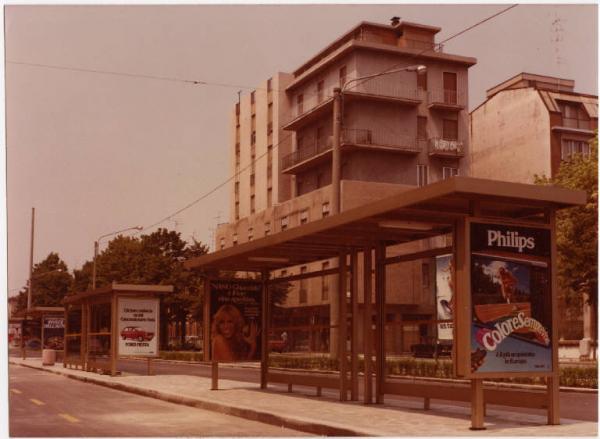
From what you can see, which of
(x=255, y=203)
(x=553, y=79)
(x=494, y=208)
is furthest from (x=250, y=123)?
(x=494, y=208)

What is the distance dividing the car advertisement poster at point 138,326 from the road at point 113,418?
7.11m

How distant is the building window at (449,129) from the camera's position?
61781 mm

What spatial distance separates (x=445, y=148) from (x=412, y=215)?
4913cm

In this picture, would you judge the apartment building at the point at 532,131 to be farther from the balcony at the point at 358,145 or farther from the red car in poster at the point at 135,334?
the red car in poster at the point at 135,334

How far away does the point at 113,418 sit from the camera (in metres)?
14.6

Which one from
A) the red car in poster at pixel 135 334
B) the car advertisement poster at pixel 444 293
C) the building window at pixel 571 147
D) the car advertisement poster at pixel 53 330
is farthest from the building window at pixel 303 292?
the building window at pixel 571 147

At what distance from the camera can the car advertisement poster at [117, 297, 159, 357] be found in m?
28.2

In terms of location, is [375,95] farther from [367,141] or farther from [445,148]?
[445,148]

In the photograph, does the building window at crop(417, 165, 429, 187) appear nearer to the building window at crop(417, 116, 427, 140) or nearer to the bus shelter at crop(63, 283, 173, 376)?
the building window at crop(417, 116, 427, 140)

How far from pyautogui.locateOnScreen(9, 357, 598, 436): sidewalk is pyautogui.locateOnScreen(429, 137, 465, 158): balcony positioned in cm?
4289

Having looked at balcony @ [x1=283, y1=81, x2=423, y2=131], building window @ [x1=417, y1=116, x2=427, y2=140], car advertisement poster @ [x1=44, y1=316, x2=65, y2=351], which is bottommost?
car advertisement poster @ [x1=44, y1=316, x2=65, y2=351]

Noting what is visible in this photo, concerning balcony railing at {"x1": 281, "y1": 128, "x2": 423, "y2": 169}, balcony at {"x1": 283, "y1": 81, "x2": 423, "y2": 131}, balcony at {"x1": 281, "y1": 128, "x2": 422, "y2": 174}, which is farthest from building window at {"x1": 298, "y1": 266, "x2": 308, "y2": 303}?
balcony railing at {"x1": 281, "y1": 128, "x2": 423, "y2": 169}

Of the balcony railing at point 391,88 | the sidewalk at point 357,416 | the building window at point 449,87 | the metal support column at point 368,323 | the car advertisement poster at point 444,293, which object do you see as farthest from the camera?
the building window at point 449,87

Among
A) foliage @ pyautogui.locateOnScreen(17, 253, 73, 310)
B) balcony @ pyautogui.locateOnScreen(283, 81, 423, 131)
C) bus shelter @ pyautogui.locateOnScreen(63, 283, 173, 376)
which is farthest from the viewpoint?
foliage @ pyautogui.locateOnScreen(17, 253, 73, 310)
